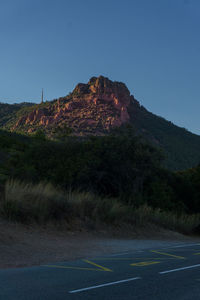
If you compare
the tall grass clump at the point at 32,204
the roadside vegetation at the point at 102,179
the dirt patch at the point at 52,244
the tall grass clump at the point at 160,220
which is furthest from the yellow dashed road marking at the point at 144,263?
the tall grass clump at the point at 160,220

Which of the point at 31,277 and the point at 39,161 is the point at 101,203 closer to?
the point at 39,161

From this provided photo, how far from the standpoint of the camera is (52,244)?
12305 mm

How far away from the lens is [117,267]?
8430 mm

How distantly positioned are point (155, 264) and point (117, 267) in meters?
1.14

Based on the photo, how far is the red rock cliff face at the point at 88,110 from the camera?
8175 centimetres

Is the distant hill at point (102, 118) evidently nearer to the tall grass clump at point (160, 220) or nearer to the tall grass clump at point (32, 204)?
the tall grass clump at point (160, 220)

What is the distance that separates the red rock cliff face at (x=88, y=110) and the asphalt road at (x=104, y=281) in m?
63.9

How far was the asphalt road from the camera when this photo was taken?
5652 millimetres

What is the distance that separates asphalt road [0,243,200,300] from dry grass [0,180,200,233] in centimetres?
544

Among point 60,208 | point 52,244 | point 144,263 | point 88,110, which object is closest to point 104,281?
point 144,263

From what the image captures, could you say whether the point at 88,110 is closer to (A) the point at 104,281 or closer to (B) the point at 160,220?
(B) the point at 160,220

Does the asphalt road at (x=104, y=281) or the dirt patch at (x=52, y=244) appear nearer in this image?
the asphalt road at (x=104, y=281)

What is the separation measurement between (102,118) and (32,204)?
244ft

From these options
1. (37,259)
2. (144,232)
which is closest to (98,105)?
(144,232)
